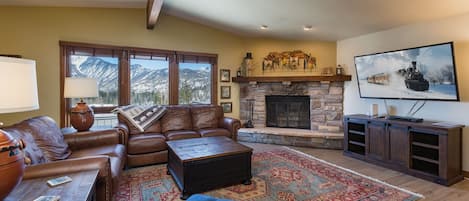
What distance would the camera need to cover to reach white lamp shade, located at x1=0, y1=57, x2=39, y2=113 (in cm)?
106

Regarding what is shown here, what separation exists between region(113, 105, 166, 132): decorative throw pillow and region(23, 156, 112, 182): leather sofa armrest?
2080 millimetres

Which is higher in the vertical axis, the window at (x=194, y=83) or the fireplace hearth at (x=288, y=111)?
the window at (x=194, y=83)

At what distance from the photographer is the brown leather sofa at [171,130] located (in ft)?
11.3

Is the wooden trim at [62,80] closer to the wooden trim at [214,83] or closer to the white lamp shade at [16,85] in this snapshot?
the wooden trim at [214,83]

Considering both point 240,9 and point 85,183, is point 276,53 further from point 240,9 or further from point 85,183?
point 85,183

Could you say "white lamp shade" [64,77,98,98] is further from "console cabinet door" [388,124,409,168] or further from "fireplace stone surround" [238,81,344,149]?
"console cabinet door" [388,124,409,168]

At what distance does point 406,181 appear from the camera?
118 inches

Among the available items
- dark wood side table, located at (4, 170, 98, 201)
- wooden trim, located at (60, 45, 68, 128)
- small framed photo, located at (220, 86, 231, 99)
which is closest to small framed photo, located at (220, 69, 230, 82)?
small framed photo, located at (220, 86, 231, 99)

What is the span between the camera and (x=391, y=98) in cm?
382

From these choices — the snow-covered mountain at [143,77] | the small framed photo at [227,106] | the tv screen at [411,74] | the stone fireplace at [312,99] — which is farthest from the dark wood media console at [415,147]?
the snow-covered mountain at [143,77]

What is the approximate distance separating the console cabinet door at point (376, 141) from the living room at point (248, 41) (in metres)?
0.19

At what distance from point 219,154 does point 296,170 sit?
4.36ft

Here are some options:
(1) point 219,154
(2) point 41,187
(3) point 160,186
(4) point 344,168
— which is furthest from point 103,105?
(4) point 344,168

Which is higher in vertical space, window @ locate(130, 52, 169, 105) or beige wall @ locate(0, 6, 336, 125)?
beige wall @ locate(0, 6, 336, 125)
